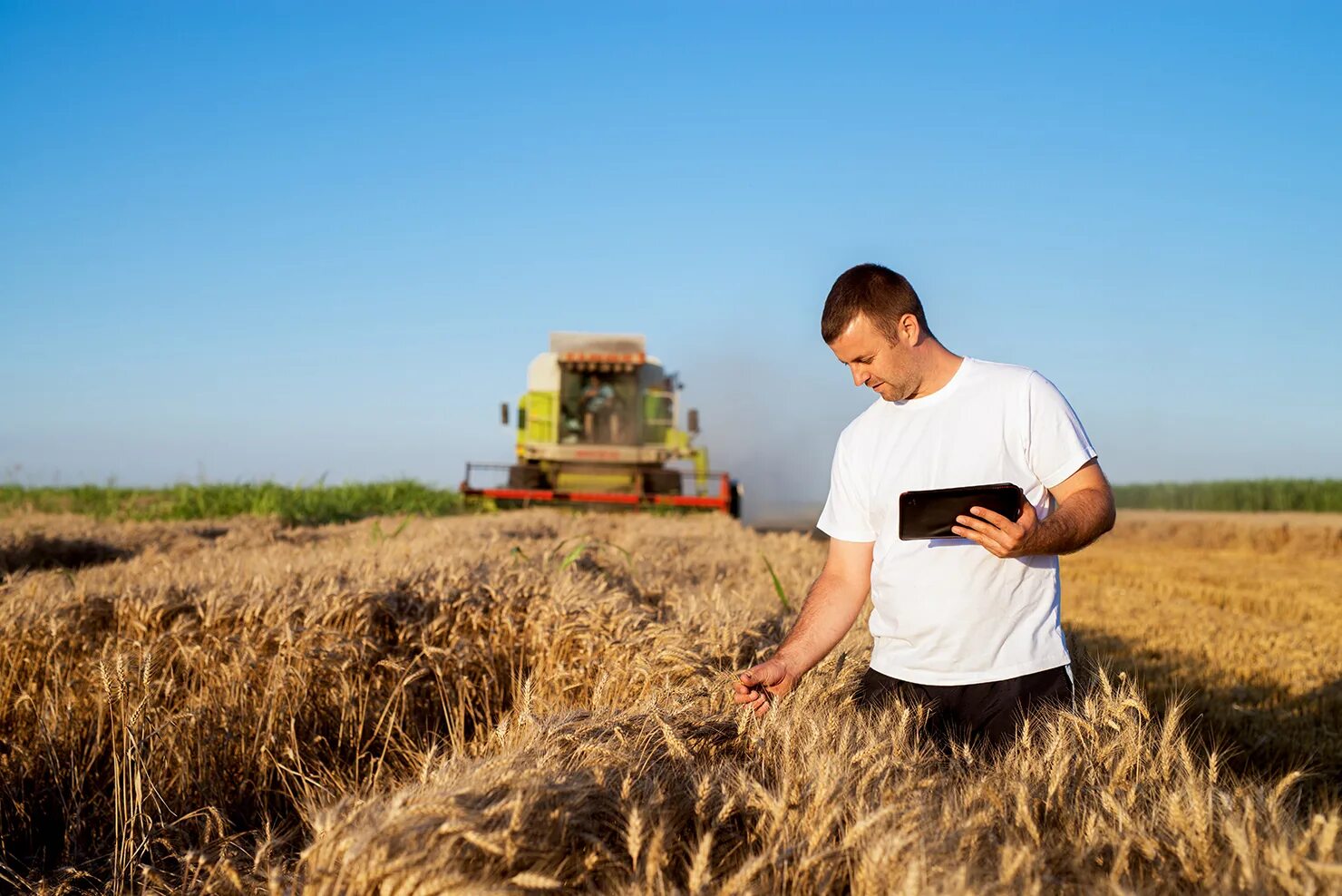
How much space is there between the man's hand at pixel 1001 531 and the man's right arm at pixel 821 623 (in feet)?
1.92

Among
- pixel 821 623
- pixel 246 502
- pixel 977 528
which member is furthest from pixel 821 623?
pixel 246 502

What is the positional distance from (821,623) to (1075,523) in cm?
83

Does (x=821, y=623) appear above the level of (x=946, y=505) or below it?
below

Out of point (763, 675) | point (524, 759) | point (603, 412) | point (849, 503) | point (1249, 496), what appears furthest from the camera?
point (1249, 496)

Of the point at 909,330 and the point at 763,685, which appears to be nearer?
the point at 763,685

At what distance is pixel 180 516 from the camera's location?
53.8 ft

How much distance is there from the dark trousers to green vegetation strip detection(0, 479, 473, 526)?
13695mm

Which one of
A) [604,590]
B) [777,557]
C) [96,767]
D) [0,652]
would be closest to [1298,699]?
[777,557]

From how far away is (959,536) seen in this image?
2.73 metres

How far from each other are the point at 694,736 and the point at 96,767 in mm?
2696

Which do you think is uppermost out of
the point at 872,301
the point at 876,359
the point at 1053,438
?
the point at 872,301

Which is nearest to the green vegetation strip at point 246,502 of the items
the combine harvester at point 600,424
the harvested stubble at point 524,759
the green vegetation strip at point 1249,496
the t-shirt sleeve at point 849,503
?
the combine harvester at point 600,424

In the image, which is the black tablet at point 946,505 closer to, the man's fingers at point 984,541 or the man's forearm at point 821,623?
the man's fingers at point 984,541

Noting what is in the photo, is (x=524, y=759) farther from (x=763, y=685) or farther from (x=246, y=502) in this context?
(x=246, y=502)
